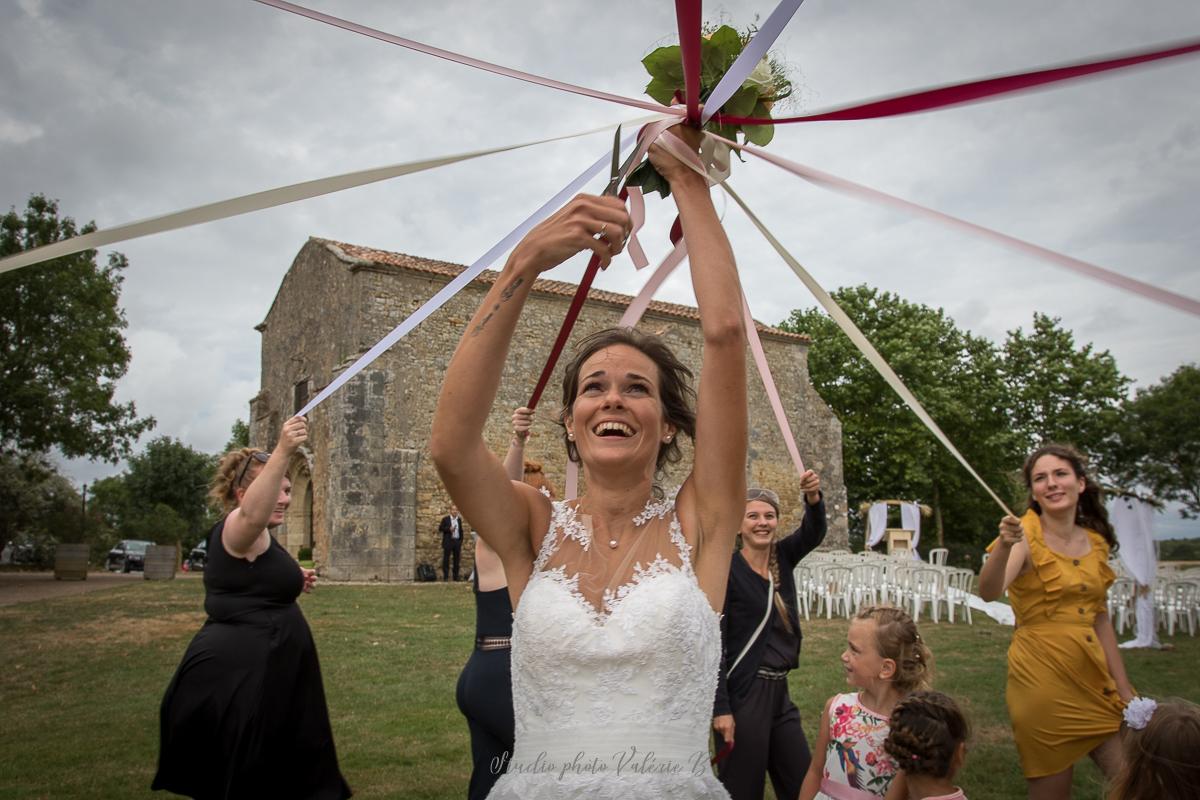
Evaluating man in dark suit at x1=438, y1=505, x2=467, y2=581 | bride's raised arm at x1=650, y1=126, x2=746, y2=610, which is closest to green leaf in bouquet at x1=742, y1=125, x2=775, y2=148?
bride's raised arm at x1=650, y1=126, x2=746, y2=610

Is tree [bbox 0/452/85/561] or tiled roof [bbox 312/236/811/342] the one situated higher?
tiled roof [bbox 312/236/811/342]

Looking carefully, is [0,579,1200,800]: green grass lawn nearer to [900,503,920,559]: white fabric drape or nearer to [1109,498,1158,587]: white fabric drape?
→ [1109,498,1158,587]: white fabric drape

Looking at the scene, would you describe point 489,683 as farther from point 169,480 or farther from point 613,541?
A: point 169,480

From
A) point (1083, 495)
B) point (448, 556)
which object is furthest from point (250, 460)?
point (448, 556)

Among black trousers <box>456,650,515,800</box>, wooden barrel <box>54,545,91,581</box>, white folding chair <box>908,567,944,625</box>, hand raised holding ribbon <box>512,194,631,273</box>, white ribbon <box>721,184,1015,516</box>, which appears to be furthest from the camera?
wooden barrel <box>54,545,91,581</box>

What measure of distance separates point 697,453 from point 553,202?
813mm

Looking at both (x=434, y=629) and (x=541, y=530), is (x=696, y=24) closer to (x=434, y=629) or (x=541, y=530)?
(x=541, y=530)

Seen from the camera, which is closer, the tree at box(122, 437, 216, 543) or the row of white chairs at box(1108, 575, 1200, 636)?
the row of white chairs at box(1108, 575, 1200, 636)

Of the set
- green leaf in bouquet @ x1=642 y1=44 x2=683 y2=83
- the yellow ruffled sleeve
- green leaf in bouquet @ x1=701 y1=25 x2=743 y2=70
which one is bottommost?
the yellow ruffled sleeve

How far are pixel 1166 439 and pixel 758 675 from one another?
43330 millimetres

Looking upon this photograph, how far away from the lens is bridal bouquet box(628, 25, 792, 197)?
2.03m

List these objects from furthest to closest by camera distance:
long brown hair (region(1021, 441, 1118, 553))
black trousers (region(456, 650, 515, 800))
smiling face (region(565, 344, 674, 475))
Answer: long brown hair (region(1021, 441, 1118, 553)), black trousers (region(456, 650, 515, 800)), smiling face (region(565, 344, 674, 475))

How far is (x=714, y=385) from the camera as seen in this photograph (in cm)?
175

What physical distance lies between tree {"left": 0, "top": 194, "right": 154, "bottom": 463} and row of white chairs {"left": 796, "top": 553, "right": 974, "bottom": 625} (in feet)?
62.3
